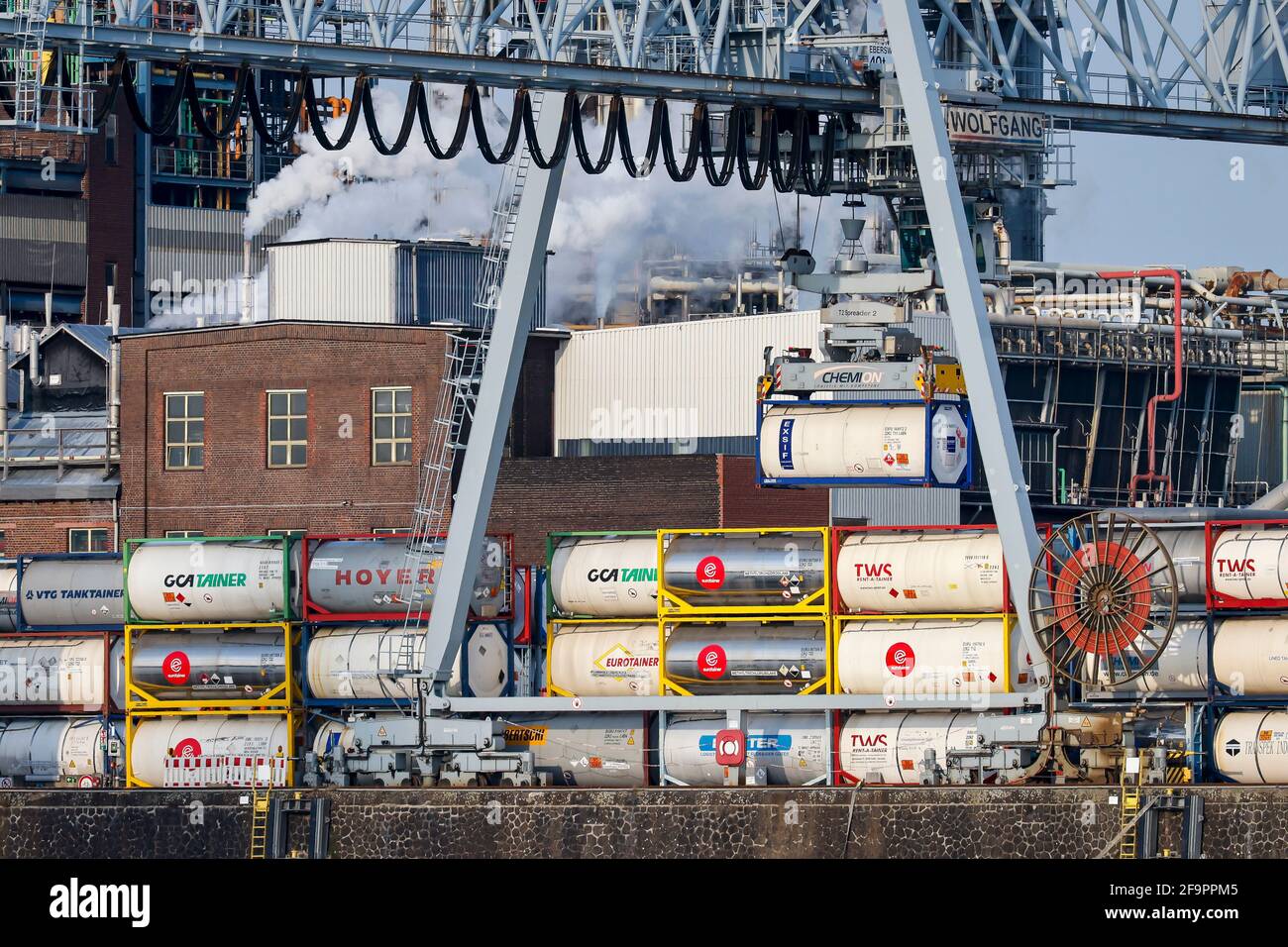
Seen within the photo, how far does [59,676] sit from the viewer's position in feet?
134

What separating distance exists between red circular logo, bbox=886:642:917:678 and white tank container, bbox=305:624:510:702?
22.8ft

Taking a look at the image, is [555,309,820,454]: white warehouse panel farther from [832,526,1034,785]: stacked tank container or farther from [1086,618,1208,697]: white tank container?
[1086,618,1208,697]: white tank container

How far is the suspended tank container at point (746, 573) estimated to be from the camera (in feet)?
120

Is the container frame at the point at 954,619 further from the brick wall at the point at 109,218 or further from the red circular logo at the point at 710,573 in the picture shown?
the brick wall at the point at 109,218

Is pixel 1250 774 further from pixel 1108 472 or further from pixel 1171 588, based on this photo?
pixel 1108 472

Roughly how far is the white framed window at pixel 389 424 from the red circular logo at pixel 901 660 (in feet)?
76.1

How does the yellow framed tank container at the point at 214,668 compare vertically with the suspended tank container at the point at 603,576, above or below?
below

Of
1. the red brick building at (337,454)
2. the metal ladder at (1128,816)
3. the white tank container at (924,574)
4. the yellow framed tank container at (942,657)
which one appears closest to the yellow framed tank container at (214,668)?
the white tank container at (924,574)

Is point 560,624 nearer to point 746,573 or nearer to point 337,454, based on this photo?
point 746,573


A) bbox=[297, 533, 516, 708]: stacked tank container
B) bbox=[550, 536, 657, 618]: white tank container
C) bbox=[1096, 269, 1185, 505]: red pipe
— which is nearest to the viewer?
bbox=[550, 536, 657, 618]: white tank container

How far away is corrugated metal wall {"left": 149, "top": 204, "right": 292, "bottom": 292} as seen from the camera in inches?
3782

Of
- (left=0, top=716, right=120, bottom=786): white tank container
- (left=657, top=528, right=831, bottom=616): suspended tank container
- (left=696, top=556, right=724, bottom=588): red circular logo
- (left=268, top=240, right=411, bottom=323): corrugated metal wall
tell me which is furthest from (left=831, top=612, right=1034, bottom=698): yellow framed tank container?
(left=268, top=240, right=411, bottom=323): corrugated metal wall

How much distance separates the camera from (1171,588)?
3353 centimetres
